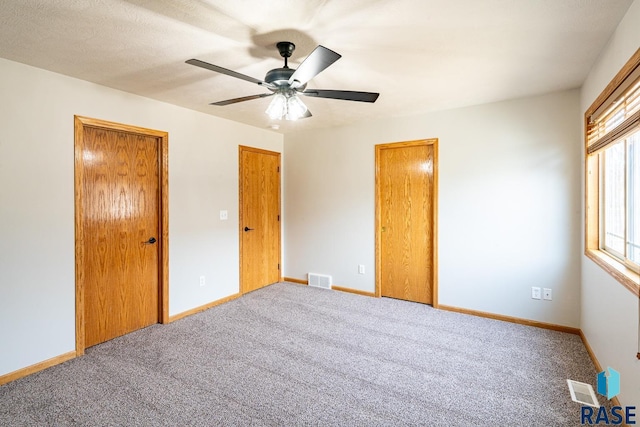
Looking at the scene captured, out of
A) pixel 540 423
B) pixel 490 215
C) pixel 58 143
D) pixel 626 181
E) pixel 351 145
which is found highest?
pixel 351 145

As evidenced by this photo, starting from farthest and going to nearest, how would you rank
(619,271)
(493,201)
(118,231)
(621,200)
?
(493,201) < (118,231) < (621,200) < (619,271)

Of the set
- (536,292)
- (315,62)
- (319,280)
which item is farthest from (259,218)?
(536,292)

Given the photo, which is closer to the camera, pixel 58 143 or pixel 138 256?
pixel 58 143

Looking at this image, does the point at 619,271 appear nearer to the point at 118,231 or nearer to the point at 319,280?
the point at 319,280

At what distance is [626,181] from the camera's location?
2.06 m

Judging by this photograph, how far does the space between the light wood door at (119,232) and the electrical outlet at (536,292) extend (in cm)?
398

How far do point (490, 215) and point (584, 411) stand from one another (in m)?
1.96

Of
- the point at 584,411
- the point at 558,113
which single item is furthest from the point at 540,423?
the point at 558,113

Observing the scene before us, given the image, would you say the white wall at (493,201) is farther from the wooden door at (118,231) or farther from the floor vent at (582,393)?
the wooden door at (118,231)

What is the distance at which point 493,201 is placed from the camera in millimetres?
3443

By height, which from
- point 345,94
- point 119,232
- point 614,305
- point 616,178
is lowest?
point 614,305

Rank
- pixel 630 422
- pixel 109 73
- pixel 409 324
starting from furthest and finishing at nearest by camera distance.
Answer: pixel 409 324
pixel 109 73
pixel 630 422

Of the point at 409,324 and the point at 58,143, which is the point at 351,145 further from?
the point at 58,143

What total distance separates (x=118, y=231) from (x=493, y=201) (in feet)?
12.8
